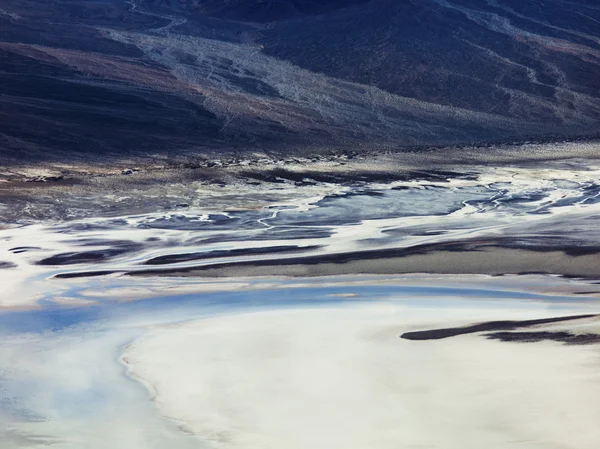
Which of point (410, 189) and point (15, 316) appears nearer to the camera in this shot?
point (15, 316)

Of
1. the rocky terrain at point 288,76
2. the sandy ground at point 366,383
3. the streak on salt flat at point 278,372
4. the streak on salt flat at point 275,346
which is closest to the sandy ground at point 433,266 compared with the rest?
the streak on salt flat at point 275,346

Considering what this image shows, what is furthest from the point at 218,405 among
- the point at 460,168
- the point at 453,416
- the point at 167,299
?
the point at 460,168

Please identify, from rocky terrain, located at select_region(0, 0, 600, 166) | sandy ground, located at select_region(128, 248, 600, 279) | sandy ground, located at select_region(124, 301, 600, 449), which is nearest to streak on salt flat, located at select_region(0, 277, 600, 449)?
sandy ground, located at select_region(124, 301, 600, 449)

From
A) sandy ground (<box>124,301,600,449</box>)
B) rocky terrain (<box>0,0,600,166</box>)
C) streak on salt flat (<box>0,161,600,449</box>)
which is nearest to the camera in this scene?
sandy ground (<box>124,301,600,449</box>)

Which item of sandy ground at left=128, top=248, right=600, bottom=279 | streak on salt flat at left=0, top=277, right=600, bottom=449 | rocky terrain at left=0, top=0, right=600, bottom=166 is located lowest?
streak on salt flat at left=0, top=277, right=600, bottom=449

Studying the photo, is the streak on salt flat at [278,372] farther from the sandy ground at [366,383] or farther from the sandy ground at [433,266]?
the sandy ground at [433,266]

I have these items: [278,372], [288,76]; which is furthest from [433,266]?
[288,76]

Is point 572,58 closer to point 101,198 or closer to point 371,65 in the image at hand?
point 371,65

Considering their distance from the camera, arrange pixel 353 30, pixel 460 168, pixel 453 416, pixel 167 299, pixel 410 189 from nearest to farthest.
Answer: pixel 453 416
pixel 167 299
pixel 410 189
pixel 460 168
pixel 353 30

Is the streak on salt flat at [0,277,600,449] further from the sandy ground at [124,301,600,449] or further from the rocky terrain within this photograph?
the rocky terrain
